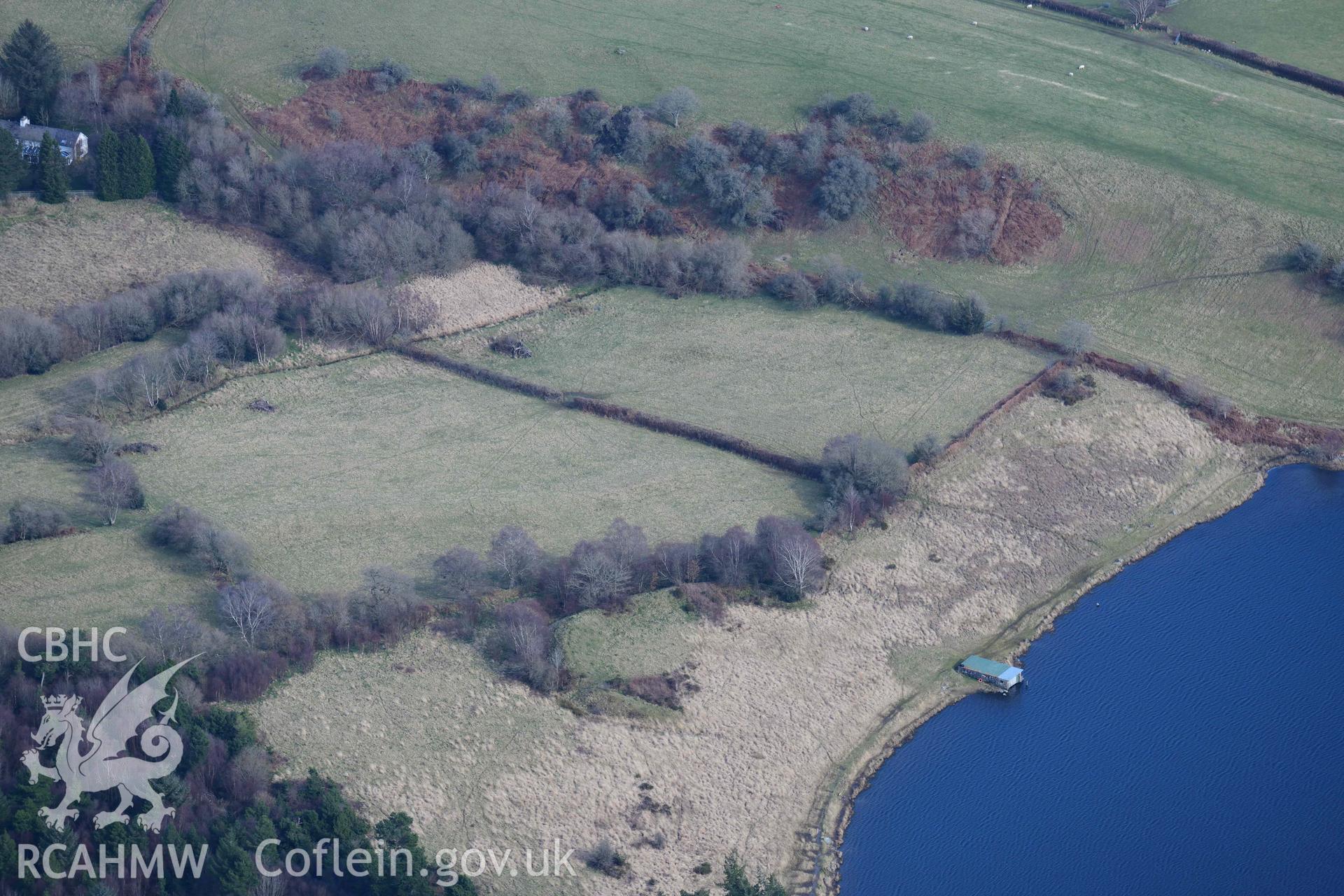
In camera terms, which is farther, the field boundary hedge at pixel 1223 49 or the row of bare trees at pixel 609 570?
the field boundary hedge at pixel 1223 49

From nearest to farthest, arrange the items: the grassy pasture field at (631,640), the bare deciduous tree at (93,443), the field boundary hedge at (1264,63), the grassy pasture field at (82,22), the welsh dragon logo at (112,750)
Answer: the welsh dragon logo at (112,750) < the grassy pasture field at (631,640) < the bare deciduous tree at (93,443) < the field boundary hedge at (1264,63) < the grassy pasture field at (82,22)

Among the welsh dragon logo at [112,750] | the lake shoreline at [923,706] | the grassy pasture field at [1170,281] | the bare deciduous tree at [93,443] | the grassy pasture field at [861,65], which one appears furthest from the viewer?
the grassy pasture field at [861,65]

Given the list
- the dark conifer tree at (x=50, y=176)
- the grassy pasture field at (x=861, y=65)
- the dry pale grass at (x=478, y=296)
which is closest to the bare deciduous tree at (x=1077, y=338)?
the grassy pasture field at (x=861, y=65)

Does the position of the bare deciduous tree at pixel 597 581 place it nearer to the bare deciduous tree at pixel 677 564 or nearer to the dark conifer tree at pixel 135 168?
the bare deciduous tree at pixel 677 564

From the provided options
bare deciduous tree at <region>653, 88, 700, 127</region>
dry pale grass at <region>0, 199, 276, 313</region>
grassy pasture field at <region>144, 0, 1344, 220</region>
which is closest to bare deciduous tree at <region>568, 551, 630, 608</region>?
dry pale grass at <region>0, 199, 276, 313</region>

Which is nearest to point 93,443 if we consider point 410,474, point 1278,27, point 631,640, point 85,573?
point 85,573

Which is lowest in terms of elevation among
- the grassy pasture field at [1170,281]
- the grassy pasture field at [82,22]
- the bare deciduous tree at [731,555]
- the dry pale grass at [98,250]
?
the bare deciduous tree at [731,555]

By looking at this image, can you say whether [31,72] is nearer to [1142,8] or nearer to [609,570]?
[609,570]

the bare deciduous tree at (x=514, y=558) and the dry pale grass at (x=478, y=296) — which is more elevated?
the dry pale grass at (x=478, y=296)
